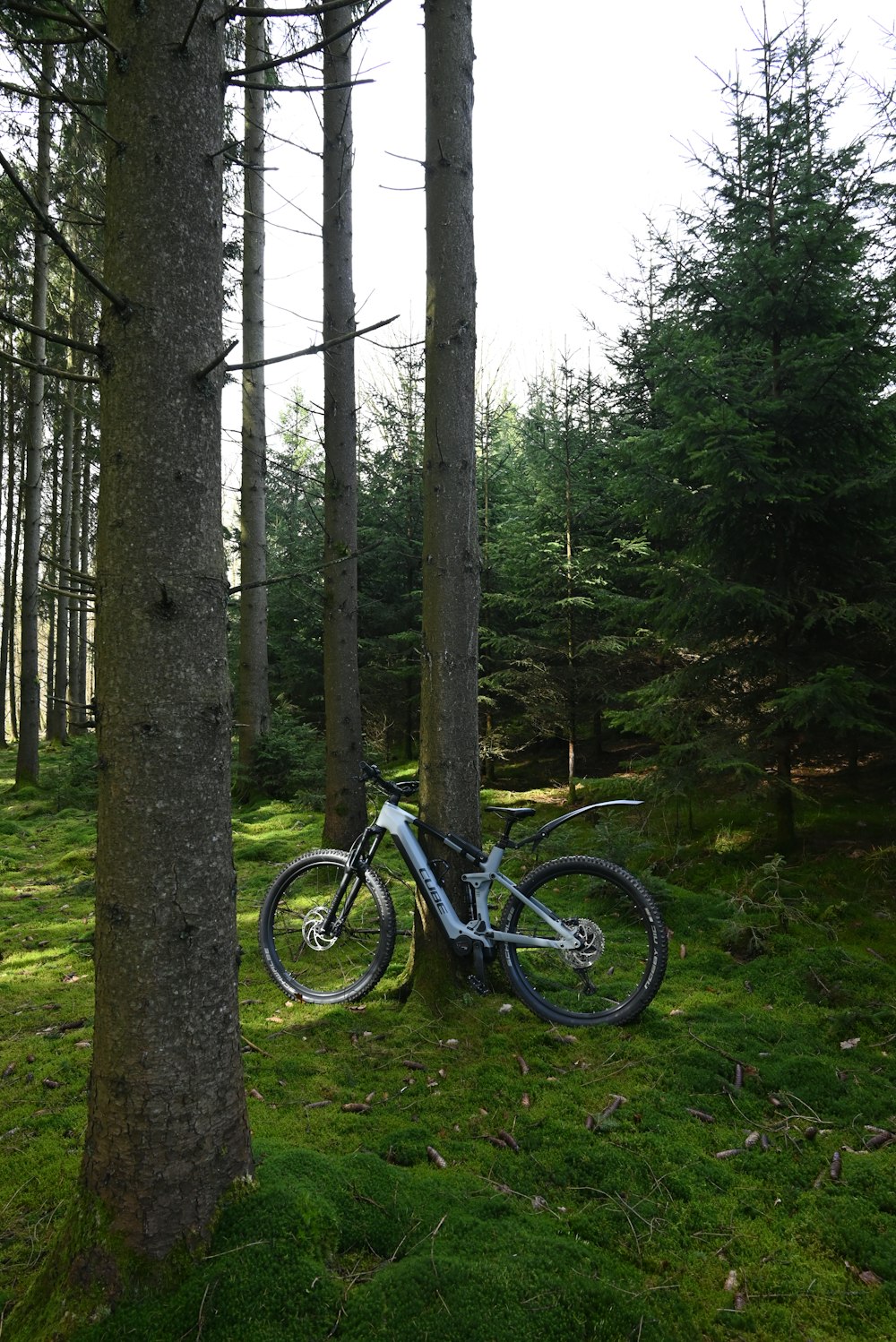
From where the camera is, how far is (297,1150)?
2.68 meters

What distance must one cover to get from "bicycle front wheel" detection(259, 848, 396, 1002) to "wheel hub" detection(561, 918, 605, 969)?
3.28 feet

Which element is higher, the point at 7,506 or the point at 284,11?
the point at 7,506

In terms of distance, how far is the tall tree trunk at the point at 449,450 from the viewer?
4.27 metres

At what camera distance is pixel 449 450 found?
14.2ft

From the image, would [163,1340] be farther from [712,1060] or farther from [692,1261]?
[712,1060]

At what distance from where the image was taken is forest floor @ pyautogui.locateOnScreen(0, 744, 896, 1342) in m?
2.16

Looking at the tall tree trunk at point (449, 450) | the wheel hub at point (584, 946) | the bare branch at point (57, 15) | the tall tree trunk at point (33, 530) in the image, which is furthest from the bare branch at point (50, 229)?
the tall tree trunk at point (33, 530)

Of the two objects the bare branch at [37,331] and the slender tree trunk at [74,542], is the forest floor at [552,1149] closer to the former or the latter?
the bare branch at [37,331]

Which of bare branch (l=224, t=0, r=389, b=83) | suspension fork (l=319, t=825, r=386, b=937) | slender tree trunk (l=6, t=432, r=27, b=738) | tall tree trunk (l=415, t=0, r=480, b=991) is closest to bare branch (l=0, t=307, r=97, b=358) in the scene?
bare branch (l=224, t=0, r=389, b=83)

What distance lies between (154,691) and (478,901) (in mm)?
2567

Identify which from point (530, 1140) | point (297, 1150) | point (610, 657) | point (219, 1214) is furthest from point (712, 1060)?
point (610, 657)

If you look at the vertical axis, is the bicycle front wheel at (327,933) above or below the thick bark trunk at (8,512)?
below

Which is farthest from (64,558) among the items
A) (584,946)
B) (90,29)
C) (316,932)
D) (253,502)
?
(90,29)

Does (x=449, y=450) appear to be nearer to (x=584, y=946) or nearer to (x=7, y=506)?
(x=584, y=946)
